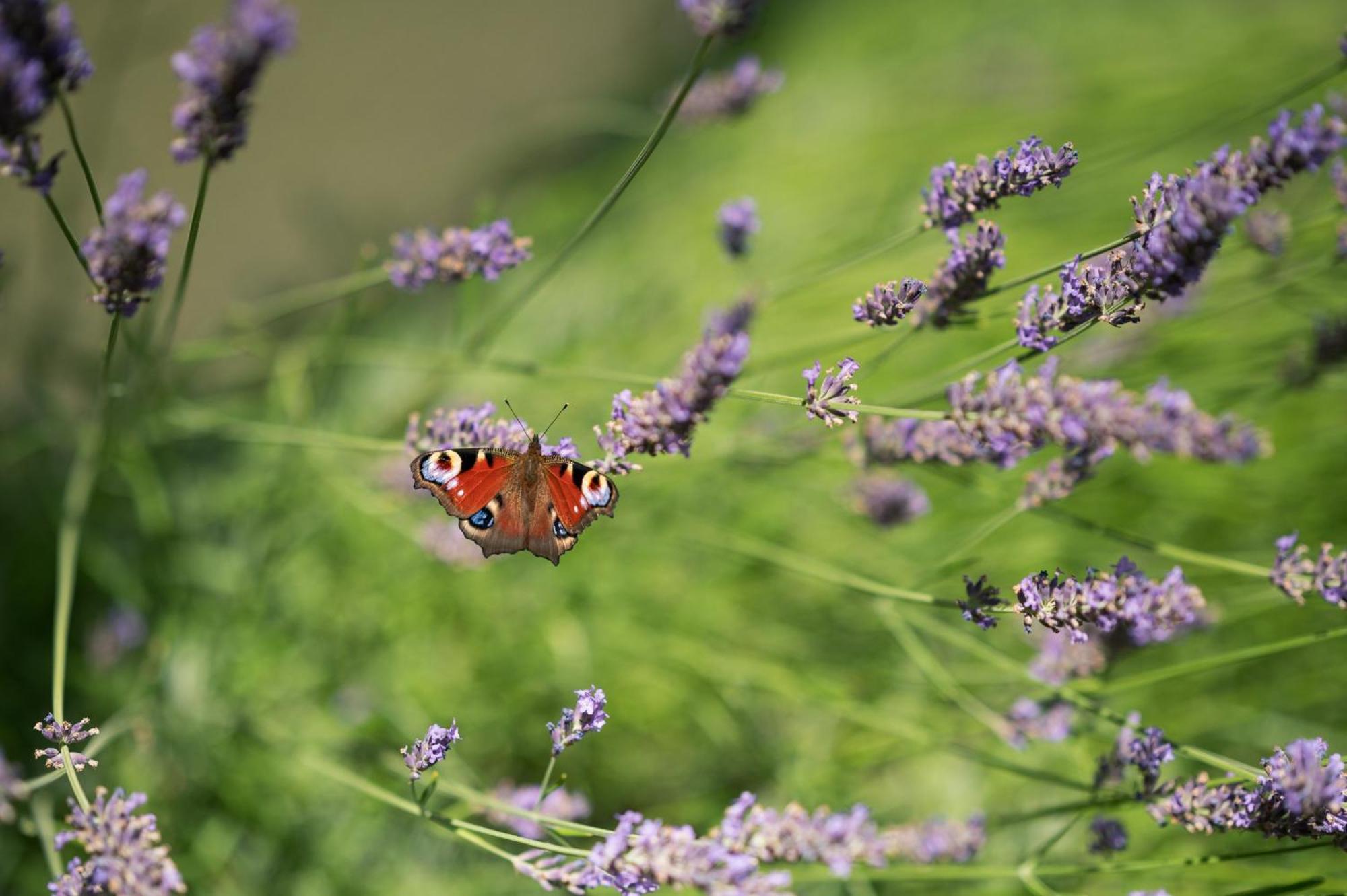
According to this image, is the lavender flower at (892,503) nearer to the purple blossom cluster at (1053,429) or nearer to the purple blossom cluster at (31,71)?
the purple blossom cluster at (1053,429)

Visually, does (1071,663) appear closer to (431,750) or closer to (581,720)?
(581,720)

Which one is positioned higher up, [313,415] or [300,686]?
[313,415]

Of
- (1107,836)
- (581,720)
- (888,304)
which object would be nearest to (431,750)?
(581,720)

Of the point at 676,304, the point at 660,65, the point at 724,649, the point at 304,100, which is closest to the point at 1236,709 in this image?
the point at 724,649

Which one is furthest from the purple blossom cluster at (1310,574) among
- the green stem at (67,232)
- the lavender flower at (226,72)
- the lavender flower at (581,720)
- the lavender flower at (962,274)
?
the green stem at (67,232)

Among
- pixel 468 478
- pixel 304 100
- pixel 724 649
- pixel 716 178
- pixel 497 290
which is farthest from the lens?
pixel 304 100

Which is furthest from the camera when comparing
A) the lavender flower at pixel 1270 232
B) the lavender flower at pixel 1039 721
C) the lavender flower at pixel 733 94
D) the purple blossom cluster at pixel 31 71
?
the lavender flower at pixel 733 94

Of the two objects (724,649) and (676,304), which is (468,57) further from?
(724,649)
